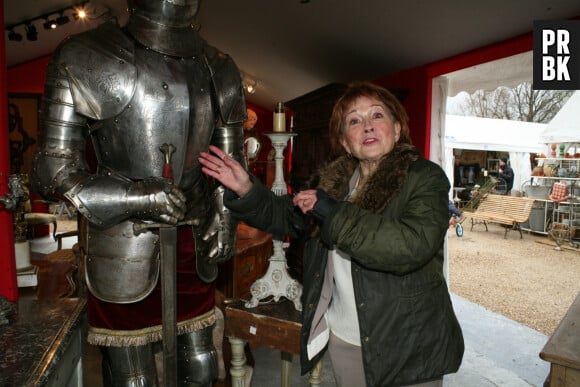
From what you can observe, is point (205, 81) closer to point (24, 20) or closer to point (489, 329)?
point (489, 329)

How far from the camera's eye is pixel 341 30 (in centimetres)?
357

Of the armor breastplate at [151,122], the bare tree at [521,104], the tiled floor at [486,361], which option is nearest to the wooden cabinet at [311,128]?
the tiled floor at [486,361]

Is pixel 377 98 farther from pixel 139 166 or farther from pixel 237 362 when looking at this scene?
pixel 237 362

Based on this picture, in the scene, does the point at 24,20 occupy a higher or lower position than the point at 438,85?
higher

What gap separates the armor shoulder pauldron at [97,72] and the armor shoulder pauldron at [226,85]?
1.05 feet

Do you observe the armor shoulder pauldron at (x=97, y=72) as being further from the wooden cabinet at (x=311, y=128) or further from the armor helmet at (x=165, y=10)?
the wooden cabinet at (x=311, y=128)

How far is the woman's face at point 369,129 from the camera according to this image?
1.35m

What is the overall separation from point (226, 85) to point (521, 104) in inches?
495

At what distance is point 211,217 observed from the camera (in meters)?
1.70

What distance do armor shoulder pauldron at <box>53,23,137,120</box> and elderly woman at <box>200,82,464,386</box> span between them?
35 centimetres

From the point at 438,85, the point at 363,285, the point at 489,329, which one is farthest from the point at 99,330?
the point at 489,329

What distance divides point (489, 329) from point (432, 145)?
1.67m

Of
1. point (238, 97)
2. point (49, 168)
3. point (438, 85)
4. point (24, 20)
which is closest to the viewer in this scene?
point (49, 168)

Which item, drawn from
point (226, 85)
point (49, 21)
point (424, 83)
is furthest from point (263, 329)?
point (49, 21)
